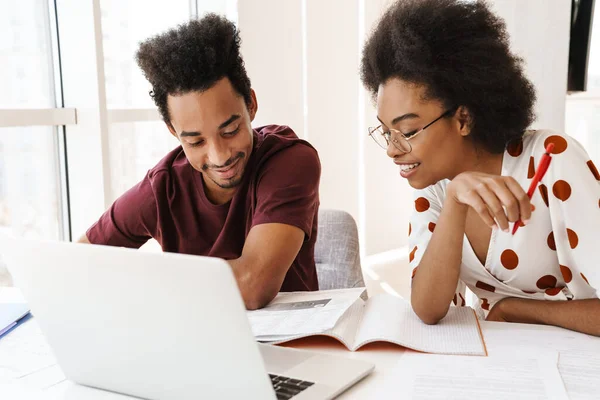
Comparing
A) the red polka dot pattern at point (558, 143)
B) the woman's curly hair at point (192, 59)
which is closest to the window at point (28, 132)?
the woman's curly hair at point (192, 59)

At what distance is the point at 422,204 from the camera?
143cm

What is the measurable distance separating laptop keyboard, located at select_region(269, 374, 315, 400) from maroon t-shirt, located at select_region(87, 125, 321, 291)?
0.57 m

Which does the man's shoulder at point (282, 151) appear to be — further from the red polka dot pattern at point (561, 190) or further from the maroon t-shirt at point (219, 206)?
the red polka dot pattern at point (561, 190)

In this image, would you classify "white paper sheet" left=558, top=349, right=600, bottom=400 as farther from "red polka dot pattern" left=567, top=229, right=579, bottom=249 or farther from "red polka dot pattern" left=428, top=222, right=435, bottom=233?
"red polka dot pattern" left=428, top=222, right=435, bottom=233

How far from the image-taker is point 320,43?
2.96m

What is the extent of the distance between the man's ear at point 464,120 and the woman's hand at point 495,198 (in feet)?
0.91

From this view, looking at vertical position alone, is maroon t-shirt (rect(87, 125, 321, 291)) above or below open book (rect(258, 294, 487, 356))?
above

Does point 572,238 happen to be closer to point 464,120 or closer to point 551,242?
point 551,242

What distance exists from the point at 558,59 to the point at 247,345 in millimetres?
1652

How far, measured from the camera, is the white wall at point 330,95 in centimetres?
278

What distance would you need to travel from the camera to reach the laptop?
69 centimetres

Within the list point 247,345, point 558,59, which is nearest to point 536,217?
point 247,345

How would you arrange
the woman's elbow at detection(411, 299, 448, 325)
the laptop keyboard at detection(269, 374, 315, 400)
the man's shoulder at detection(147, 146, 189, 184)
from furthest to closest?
the man's shoulder at detection(147, 146, 189, 184) < the woman's elbow at detection(411, 299, 448, 325) < the laptop keyboard at detection(269, 374, 315, 400)

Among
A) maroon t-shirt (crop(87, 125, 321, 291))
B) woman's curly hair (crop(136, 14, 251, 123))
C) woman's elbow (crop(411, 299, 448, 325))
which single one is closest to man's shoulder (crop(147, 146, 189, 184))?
maroon t-shirt (crop(87, 125, 321, 291))
